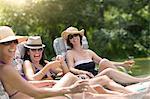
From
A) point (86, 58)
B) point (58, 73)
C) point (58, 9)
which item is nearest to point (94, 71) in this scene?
point (86, 58)

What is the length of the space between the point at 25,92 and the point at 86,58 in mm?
2664

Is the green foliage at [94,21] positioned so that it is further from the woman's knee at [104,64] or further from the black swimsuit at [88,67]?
the woman's knee at [104,64]

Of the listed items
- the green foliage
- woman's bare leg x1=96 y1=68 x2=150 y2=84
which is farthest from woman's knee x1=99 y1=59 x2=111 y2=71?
the green foliage

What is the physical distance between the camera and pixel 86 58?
5848mm

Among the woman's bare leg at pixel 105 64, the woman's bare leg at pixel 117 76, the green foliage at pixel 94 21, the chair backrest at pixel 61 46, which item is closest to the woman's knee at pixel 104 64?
the woman's bare leg at pixel 105 64

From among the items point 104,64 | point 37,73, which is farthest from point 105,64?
point 37,73

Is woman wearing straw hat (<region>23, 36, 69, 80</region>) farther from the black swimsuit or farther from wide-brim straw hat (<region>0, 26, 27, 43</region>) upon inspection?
wide-brim straw hat (<region>0, 26, 27, 43</region>)

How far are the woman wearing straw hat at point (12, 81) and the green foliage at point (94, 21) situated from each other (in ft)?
43.1

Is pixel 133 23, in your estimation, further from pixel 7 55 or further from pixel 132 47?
pixel 7 55

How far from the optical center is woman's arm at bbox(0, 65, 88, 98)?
317 centimetres

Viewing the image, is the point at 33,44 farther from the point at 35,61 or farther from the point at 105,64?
the point at 105,64

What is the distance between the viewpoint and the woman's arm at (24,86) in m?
3.17

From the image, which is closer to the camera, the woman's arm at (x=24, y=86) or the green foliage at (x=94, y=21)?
the woman's arm at (x=24, y=86)

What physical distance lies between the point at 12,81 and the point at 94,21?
18.8 m
